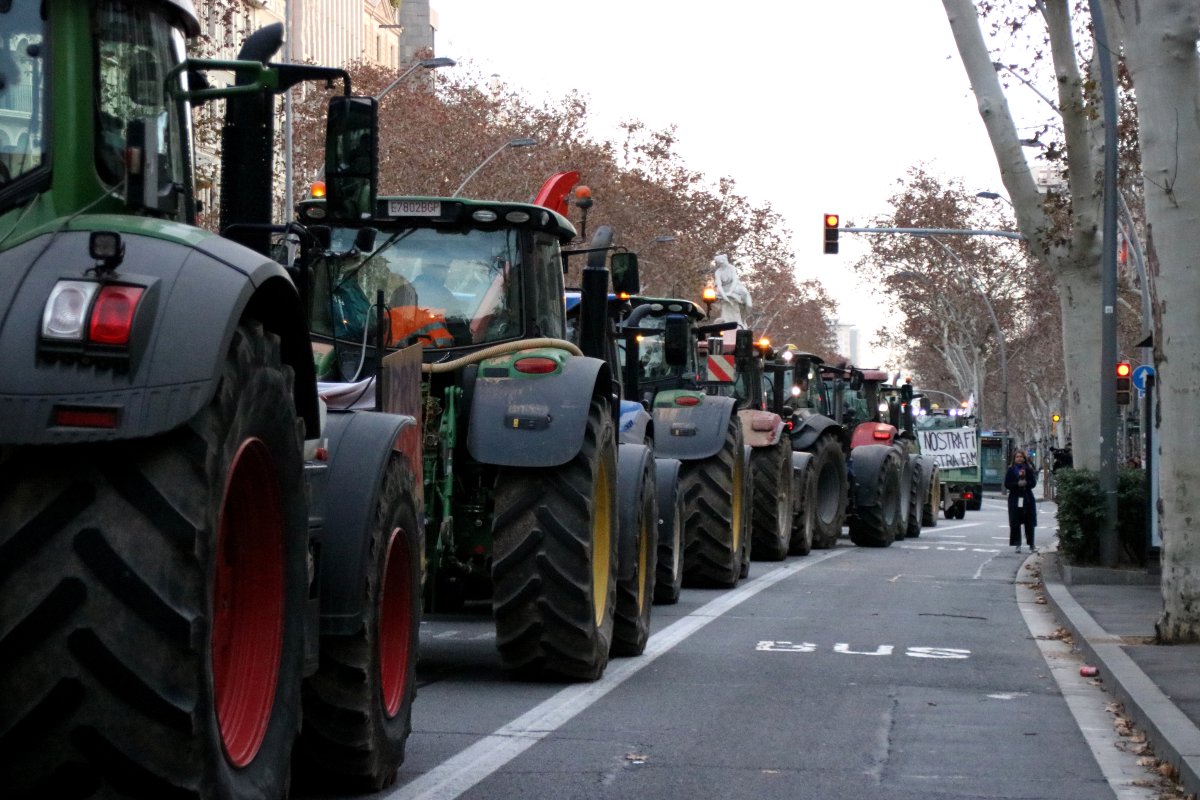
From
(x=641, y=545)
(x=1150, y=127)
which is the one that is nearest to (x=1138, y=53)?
(x=1150, y=127)

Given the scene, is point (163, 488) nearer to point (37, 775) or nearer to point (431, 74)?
point (37, 775)

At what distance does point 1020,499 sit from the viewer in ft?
105

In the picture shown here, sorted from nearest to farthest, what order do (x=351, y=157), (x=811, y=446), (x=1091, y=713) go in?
1. (x=351, y=157)
2. (x=1091, y=713)
3. (x=811, y=446)

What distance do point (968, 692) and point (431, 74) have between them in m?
45.2

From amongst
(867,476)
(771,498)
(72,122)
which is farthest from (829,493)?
(72,122)

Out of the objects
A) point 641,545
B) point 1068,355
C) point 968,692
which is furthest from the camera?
point 1068,355

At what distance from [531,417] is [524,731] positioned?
79.2 inches

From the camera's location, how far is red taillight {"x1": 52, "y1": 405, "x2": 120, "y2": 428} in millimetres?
4418

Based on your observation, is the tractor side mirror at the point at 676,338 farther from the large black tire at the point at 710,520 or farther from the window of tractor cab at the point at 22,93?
the window of tractor cab at the point at 22,93

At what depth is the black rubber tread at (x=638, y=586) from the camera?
39.7ft

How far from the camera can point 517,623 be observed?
1063 centimetres

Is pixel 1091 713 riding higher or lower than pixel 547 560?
lower

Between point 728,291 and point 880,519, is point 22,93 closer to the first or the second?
point 880,519

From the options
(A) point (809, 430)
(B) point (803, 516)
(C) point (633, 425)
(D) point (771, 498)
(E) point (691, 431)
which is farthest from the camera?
(A) point (809, 430)
